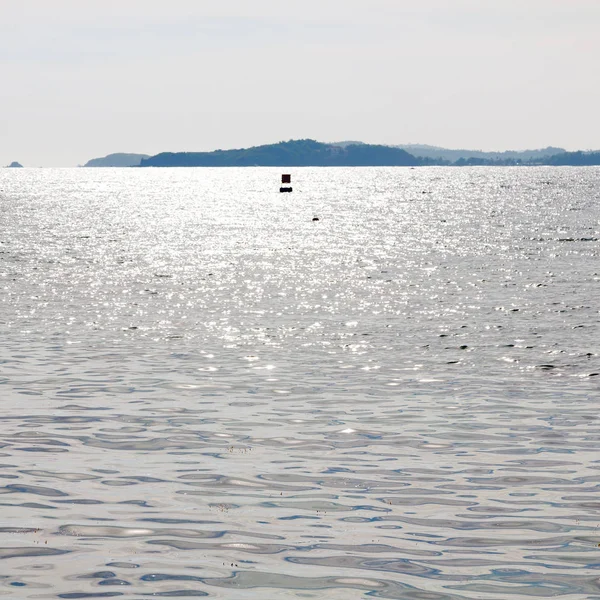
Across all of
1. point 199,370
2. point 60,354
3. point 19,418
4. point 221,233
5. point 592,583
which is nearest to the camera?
point 592,583

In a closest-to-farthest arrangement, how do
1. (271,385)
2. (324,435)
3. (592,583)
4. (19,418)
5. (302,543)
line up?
(592,583), (302,543), (324,435), (19,418), (271,385)

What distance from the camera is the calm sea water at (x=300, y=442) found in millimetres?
13906

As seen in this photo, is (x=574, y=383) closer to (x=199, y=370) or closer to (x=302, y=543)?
(x=199, y=370)

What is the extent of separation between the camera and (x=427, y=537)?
50.3 ft

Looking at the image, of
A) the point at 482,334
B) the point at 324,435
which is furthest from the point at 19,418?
the point at 482,334

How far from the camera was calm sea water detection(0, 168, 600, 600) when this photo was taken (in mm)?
13906

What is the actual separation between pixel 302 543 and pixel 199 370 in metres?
17.0

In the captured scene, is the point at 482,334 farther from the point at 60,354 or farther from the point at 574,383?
the point at 60,354

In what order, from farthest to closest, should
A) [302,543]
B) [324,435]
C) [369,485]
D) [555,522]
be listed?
[324,435] → [369,485] → [555,522] → [302,543]

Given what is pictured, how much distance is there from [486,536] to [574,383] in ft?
49.9

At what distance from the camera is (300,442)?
21922 mm

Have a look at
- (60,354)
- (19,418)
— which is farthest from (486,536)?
(60,354)

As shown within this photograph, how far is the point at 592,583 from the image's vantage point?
13.3 m

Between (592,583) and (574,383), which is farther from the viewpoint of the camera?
(574,383)
